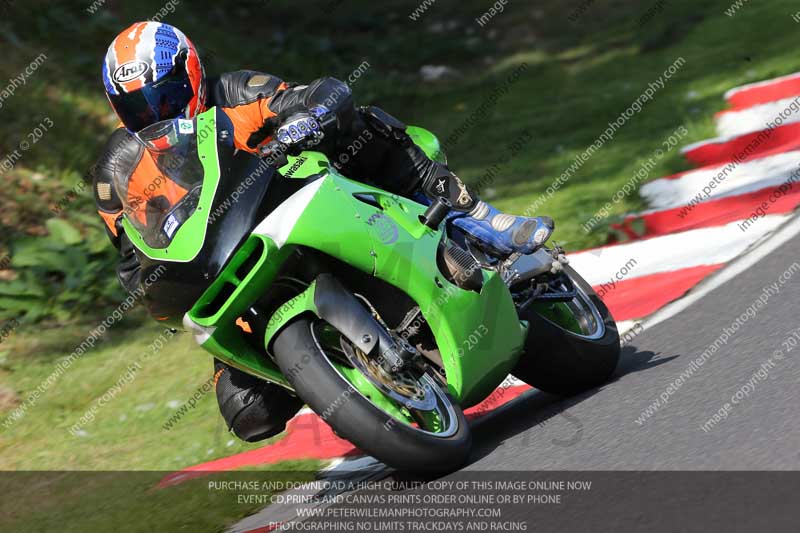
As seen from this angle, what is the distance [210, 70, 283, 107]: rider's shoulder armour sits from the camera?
205 inches

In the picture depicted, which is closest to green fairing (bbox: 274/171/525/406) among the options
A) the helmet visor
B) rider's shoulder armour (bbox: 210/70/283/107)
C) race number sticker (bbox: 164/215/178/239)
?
race number sticker (bbox: 164/215/178/239)

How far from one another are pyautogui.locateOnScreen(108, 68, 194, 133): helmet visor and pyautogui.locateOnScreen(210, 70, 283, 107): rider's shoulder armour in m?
0.47

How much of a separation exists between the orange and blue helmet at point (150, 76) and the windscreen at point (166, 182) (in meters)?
0.27

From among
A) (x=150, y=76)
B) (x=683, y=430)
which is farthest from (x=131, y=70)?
(x=683, y=430)

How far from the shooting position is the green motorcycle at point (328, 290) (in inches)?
165

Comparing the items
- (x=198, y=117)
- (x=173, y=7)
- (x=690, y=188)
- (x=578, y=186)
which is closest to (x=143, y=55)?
(x=198, y=117)

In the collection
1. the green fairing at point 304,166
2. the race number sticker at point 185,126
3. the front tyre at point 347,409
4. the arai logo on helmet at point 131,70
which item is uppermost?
the arai logo on helmet at point 131,70

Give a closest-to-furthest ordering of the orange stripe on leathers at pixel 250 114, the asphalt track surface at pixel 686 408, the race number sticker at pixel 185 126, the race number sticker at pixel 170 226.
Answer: the asphalt track surface at pixel 686 408 → the race number sticker at pixel 170 226 → the race number sticker at pixel 185 126 → the orange stripe on leathers at pixel 250 114

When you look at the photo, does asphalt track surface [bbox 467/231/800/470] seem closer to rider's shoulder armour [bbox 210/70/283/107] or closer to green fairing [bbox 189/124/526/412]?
green fairing [bbox 189/124/526/412]

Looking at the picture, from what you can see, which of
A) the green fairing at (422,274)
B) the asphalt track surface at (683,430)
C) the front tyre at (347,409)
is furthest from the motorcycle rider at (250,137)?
the front tyre at (347,409)

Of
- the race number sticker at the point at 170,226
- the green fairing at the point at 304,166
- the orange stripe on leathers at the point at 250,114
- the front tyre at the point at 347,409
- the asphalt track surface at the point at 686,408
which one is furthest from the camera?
the orange stripe on leathers at the point at 250,114

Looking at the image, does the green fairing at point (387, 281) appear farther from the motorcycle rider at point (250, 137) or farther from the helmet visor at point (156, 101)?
the helmet visor at point (156, 101)

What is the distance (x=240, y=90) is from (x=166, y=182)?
102 cm

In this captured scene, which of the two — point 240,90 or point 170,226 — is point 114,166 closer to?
point 170,226
